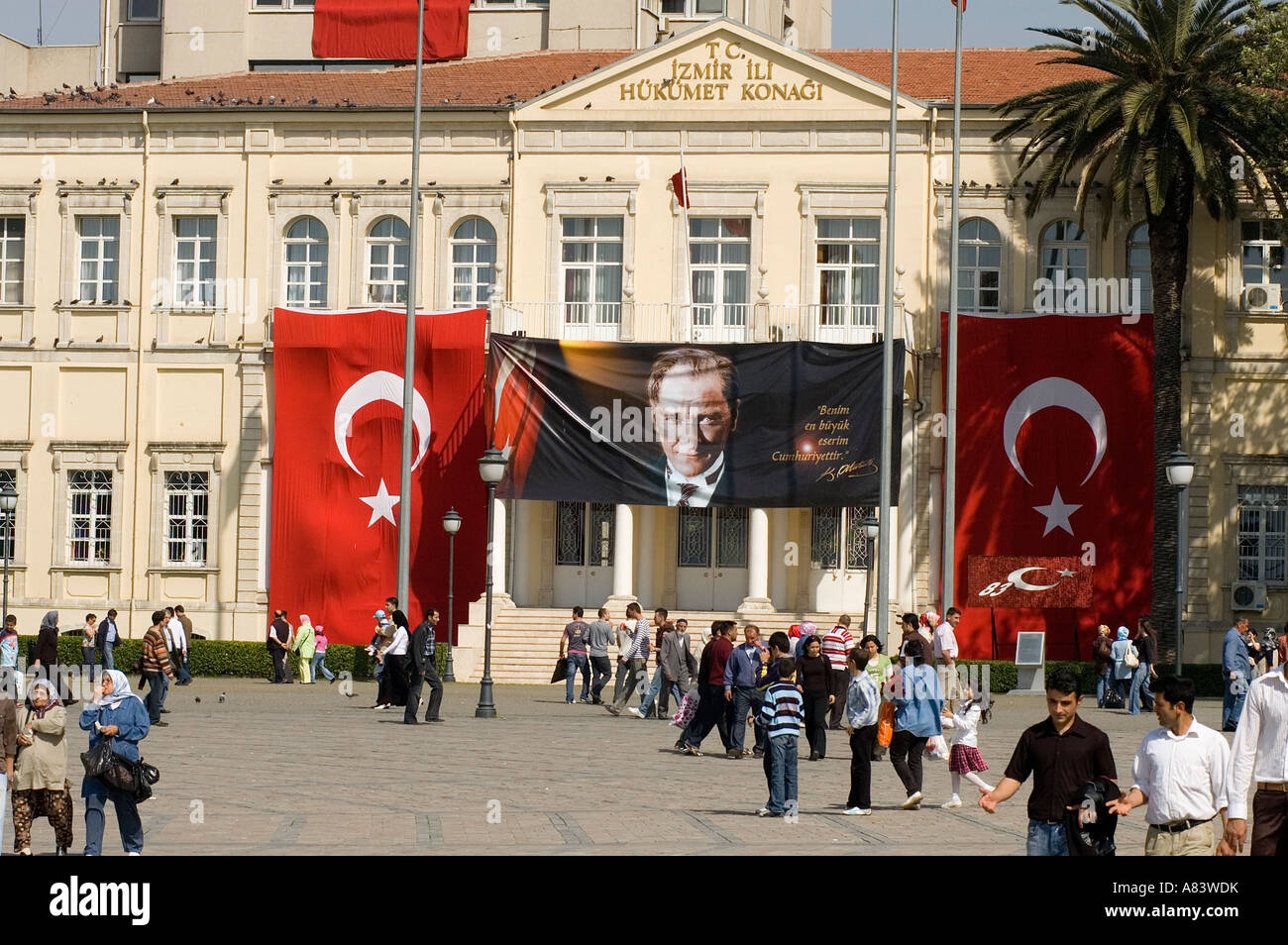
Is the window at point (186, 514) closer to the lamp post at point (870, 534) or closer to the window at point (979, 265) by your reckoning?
the lamp post at point (870, 534)

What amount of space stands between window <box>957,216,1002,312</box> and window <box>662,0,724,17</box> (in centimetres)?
1266

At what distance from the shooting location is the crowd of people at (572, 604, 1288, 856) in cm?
1104

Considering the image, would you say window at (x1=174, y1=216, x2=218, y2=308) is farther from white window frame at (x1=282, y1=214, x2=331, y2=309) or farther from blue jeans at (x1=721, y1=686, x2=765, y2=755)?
blue jeans at (x1=721, y1=686, x2=765, y2=755)

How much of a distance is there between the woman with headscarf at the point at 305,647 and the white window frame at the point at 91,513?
19.7 feet

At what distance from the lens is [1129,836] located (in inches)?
691

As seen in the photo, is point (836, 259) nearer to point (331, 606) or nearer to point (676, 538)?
point (676, 538)

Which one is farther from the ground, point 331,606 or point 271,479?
point 271,479

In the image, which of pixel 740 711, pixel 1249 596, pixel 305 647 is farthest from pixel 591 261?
pixel 740 711

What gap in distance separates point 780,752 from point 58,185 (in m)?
32.2

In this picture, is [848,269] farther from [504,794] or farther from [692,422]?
[504,794]

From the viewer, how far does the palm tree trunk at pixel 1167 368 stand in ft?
131

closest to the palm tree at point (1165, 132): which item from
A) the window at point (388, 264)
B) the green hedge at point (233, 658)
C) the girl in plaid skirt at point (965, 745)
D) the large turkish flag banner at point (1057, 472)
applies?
the large turkish flag banner at point (1057, 472)
